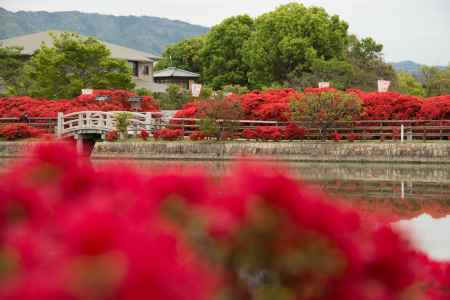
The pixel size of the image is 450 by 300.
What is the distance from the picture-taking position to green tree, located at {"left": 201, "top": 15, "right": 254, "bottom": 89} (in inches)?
2325

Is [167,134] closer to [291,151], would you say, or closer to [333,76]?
[291,151]

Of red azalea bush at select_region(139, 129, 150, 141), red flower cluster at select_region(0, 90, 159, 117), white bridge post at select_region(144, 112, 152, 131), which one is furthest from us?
red flower cluster at select_region(0, 90, 159, 117)

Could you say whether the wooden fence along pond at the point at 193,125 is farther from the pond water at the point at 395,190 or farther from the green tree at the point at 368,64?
the green tree at the point at 368,64

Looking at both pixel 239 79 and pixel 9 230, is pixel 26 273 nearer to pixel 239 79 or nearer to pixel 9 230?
pixel 9 230

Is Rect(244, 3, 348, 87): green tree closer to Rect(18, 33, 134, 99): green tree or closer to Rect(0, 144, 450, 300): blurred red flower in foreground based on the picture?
Rect(18, 33, 134, 99): green tree

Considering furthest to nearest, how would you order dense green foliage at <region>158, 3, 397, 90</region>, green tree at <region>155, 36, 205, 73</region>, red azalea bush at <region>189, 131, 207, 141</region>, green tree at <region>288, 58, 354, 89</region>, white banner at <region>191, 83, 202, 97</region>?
green tree at <region>155, 36, 205, 73</region> < dense green foliage at <region>158, 3, 397, 90</region> < green tree at <region>288, 58, 354, 89</region> < white banner at <region>191, 83, 202, 97</region> < red azalea bush at <region>189, 131, 207, 141</region>

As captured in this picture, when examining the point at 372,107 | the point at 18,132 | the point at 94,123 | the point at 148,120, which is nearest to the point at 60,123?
the point at 94,123

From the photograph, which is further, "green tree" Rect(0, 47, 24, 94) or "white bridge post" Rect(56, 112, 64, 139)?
"green tree" Rect(0, 47, 24, 94)

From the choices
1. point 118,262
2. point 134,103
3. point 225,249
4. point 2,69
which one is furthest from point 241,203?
point 2,69

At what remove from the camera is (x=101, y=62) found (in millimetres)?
39781

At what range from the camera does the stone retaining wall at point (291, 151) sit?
80.5 feet

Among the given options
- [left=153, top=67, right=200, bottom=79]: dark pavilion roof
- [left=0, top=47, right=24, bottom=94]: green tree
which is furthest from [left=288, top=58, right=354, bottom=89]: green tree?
[left=153, top=67, right=200, bottom=79]: dark pavilion roof

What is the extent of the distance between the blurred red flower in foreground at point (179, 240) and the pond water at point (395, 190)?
6.57 meters

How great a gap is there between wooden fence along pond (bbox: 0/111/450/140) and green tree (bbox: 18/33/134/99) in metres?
6.86
